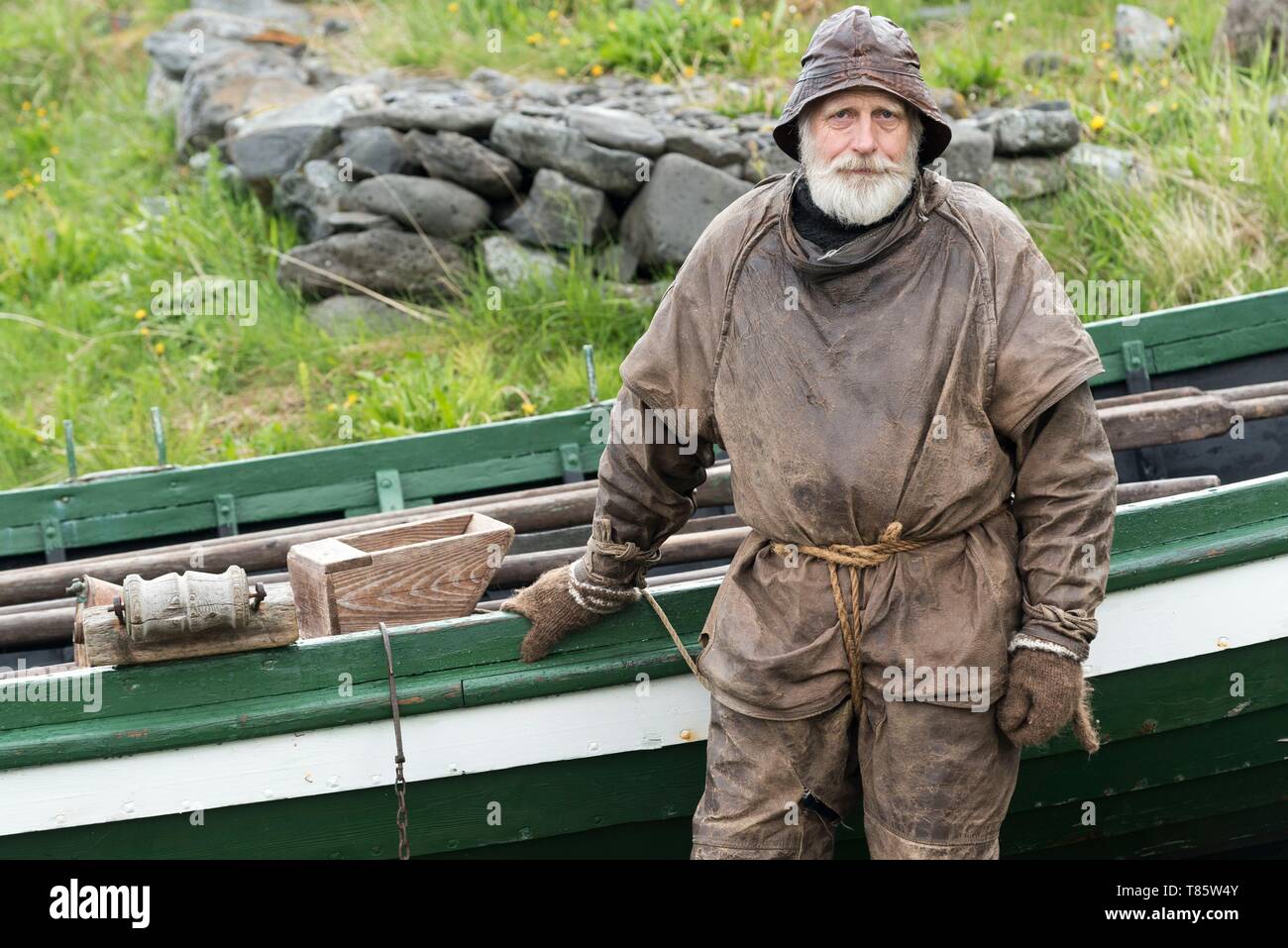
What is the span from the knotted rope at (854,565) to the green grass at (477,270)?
3.81 m

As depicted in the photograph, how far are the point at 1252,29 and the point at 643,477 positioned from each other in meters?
6.87

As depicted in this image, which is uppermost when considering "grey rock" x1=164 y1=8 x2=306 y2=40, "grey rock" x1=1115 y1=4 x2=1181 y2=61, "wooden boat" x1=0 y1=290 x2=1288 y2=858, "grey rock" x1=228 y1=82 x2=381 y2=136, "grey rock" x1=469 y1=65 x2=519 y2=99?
"grey rock" x1=164 y1=8 x2=306 y2=40

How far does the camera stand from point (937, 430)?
112 inches

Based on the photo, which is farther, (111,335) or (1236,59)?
(1236,59)

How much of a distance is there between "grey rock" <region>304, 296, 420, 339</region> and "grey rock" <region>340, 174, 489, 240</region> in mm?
469

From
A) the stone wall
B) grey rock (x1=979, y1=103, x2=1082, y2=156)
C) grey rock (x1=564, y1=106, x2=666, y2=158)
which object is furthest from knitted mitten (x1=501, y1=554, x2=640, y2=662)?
grey rock (x1=979, y1=103, x2=1082, y2=156)

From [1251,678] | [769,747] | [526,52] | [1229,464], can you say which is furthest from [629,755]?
[526,52]

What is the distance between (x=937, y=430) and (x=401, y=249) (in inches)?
202

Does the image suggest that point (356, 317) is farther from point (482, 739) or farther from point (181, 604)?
point (181, 604)

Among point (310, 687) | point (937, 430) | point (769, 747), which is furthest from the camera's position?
point (310, 687)

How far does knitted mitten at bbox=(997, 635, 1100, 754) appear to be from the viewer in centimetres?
285

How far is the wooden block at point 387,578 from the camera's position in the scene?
346 centimetres

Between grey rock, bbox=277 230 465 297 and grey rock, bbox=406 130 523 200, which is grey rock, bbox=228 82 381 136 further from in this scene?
grey rock, bbox=277 230 465 297

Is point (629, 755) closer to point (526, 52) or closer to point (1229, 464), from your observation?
point (1229, 464)
